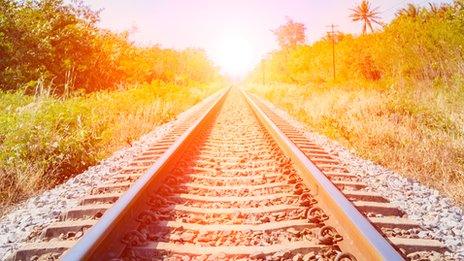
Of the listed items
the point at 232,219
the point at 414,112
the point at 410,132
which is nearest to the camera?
the point at 232,219

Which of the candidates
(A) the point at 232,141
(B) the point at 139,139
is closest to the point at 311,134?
(A) the point at 232,141

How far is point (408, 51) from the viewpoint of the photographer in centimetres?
2016

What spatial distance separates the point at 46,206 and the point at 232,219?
1.97m

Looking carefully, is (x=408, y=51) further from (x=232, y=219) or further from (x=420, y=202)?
(x=232, y=219)

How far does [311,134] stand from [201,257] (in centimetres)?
688

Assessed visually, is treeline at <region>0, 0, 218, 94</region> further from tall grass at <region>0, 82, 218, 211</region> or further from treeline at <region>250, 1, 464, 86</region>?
treeline at <region>250, 1, 464, 86</region>

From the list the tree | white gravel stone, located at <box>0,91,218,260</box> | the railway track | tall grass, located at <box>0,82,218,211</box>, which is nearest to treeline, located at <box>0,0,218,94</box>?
tall grass, located at <box>0,82,218,211</box>

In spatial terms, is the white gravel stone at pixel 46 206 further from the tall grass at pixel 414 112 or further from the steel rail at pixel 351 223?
the tall grass at pixel 414 112

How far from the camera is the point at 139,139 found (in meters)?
9.06

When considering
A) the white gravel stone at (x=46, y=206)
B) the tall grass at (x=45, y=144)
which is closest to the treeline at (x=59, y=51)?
the tall grass at (x=45, y=144)

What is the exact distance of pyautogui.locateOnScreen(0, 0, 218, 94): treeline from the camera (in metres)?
13.7

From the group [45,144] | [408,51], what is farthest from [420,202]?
[408,51]

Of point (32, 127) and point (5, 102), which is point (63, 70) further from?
point (32, 127)

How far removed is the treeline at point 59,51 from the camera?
13688 mm
